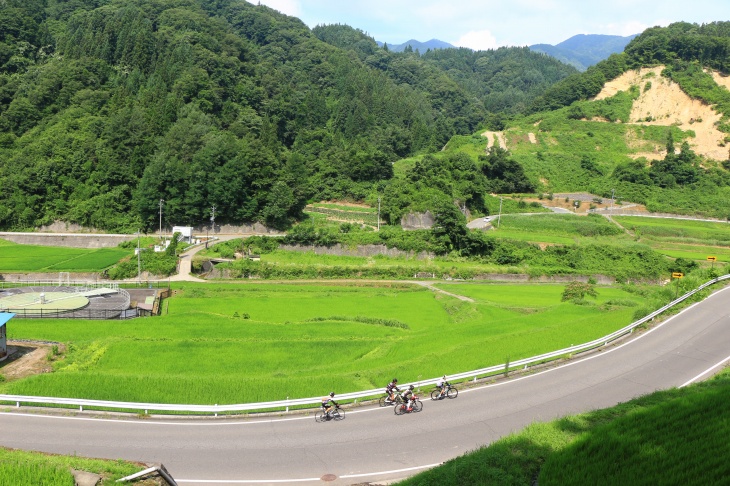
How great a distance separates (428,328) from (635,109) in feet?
322

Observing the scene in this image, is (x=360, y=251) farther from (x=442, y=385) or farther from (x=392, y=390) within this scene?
(x=392, y=390)

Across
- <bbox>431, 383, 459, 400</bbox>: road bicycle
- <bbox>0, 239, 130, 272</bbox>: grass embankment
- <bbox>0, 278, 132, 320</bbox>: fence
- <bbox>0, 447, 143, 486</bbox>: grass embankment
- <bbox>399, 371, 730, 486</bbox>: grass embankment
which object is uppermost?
<bbox>399, 371, 730, 486</bbox>: grass embankment

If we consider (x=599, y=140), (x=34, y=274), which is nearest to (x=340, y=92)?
(x=599, y=140)

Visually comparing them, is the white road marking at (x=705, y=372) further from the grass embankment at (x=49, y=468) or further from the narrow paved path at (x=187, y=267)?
the narrow paved path at (x=187, y=267)

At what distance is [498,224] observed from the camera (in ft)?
227

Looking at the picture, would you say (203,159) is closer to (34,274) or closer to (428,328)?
(34,274)

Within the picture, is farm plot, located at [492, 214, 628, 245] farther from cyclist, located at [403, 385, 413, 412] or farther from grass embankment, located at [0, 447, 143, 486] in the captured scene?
grass embankment, located at [0, 447, 143, 486]

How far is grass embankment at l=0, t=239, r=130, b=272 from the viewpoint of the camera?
4847 cm

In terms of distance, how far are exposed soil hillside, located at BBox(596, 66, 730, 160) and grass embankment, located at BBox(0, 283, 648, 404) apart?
71.2 metres

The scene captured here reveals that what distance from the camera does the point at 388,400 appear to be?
60.3 ft

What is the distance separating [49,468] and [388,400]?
9795 mm

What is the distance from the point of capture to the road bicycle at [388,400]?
1816cm

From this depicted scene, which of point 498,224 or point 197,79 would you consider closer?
point 498,224

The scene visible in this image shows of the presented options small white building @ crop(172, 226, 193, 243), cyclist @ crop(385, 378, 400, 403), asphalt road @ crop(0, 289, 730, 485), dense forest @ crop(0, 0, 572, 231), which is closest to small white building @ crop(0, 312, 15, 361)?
asphalt road @ crop(0, 289, 730, 485)
